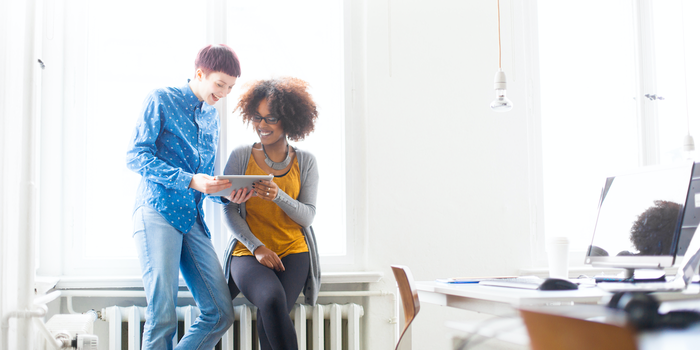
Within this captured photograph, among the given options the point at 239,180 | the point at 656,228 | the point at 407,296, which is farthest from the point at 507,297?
the point at 239,180

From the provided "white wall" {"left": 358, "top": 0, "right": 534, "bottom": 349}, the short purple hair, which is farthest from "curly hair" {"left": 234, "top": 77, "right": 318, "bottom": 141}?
"white wall" {"left": 358, "top": 0, "right": 534, "bottom": 349}

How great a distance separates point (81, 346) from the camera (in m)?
1.79

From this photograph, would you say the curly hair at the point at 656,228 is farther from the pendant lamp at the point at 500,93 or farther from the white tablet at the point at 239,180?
the white tablet at the point at 239,180

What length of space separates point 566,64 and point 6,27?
Answer: 109 inches

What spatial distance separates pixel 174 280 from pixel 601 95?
261cm

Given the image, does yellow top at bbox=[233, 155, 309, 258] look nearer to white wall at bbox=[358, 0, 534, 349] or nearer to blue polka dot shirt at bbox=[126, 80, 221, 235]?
blue polka dot shirt at bbox=[126, 80, 221, 235]

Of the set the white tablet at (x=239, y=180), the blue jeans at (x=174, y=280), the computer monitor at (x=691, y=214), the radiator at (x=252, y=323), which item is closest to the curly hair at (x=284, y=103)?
the white tablet at (x=239, y=180)

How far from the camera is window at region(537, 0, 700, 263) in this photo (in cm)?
287

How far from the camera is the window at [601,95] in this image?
2871mm

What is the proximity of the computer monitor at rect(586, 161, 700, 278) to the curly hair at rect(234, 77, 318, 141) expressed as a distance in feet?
4.71

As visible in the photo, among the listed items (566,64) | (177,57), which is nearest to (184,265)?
(177,57)

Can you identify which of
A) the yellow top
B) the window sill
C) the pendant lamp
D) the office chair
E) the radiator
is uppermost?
the pendant lamp

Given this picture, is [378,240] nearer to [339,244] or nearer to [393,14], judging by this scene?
A: [339,244]

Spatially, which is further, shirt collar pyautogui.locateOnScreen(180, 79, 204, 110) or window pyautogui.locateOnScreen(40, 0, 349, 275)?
window pyautogui.locateOnScreen(40, 0, 349, 275)
